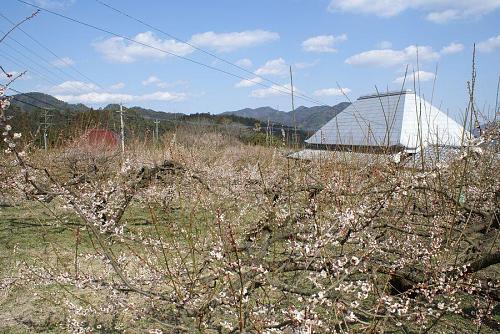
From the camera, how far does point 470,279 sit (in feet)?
10.6

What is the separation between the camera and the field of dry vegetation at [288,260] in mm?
2213

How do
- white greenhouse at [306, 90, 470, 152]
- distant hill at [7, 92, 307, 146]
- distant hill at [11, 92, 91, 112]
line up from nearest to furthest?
distant hill at [7, 92, 307, 146]
distant hill at [11, 92, 91, 112]
white greenhouse at [306, 90, 470, 152]

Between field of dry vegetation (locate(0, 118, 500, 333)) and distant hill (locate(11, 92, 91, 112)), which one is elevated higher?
distant hill (locate(11, 92, 91, 112))

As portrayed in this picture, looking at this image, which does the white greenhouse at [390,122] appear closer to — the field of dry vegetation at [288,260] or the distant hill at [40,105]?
the distant hill at [40,105]

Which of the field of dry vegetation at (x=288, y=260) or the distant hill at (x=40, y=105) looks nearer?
the field of dry vegetation at (x=288, y=260)

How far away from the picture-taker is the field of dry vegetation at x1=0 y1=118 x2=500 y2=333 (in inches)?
87.1

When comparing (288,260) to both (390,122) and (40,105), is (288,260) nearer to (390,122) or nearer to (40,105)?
(390,122)

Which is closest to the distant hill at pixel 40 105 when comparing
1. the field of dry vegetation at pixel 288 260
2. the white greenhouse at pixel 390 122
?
the field of dry vegetation at pixel 288 260

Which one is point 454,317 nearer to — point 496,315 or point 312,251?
point 496,315

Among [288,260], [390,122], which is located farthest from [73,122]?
[390,122]

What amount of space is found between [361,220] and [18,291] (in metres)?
4.84

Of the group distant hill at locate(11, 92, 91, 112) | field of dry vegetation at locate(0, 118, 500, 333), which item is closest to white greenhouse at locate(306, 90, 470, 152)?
distant hill at locate(11, 92, 91, 112)

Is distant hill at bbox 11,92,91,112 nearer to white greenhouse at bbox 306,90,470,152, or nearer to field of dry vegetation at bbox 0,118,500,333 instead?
field of dry vegetation at bbox 0,118,500,333

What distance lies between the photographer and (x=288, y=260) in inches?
105
